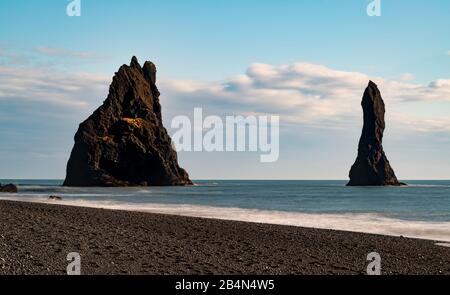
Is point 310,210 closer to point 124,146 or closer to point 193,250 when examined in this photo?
point 193,250

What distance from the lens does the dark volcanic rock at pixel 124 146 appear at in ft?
528

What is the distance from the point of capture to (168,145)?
17975 cm

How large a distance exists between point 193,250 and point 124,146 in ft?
494

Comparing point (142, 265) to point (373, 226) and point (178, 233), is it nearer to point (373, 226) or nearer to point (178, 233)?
point (178, 233)

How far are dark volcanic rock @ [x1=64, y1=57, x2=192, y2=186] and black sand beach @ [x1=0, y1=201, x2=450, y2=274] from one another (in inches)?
5237

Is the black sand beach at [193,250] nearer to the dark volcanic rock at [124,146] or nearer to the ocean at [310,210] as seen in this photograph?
the ocean at [310,210]

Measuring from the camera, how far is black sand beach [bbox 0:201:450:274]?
16312 millimetres

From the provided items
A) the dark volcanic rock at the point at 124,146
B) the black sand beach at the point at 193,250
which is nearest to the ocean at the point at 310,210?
the black sand beach at the point at 193,250

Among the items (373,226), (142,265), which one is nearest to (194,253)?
(142,265)

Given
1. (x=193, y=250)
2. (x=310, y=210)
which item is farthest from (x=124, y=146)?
(x=193, y=250)

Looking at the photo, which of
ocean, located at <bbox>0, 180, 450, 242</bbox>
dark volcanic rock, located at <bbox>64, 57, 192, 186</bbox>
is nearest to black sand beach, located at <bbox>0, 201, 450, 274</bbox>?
ocean, located at <bbox>0, 180, 450, 242</bbox>

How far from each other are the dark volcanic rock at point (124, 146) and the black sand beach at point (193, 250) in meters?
133
